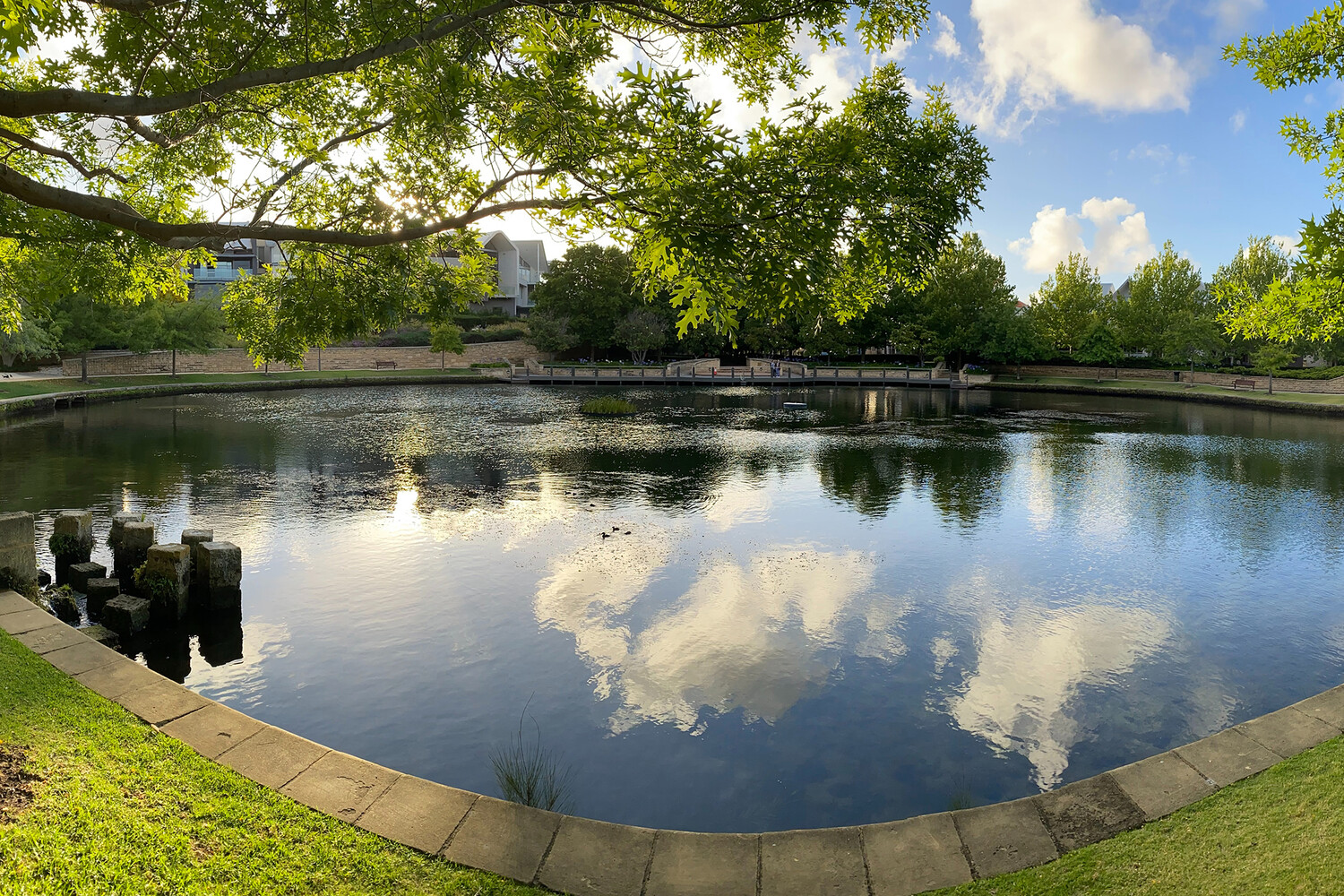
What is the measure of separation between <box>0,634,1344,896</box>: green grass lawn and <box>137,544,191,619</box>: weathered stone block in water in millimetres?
6476

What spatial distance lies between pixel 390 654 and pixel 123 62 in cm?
882

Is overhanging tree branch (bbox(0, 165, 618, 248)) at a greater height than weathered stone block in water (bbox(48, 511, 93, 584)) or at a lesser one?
greater

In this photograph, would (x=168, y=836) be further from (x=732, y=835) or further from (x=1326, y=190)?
(x=1326, y=190)

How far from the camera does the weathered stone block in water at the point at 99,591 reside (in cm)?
1238

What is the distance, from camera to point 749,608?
13211mm

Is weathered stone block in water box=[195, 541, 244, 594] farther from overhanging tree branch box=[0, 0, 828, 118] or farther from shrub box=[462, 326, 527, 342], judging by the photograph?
shrub box=[462, 326, 527, 342]

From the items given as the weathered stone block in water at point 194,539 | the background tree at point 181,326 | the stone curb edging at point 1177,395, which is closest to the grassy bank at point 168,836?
the weathered stone block in water at point 194,539

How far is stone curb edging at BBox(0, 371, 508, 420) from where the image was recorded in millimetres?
37750

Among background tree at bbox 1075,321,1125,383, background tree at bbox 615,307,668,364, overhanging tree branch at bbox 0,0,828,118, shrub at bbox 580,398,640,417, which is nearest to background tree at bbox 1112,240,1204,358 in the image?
background tree at bbox 1075,321,1125,383

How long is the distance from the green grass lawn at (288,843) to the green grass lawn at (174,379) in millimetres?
42908

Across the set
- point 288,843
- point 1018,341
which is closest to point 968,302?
point 1018,341

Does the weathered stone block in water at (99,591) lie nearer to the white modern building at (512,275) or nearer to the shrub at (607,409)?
the shrub at (607,409)

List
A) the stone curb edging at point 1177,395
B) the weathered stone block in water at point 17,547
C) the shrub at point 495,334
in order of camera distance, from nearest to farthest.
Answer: the weathered stone block in water at point 17,547
the stone curb edging at point 1177,395
the shrub at point 495,334

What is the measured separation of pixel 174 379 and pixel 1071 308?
74.6 meters
